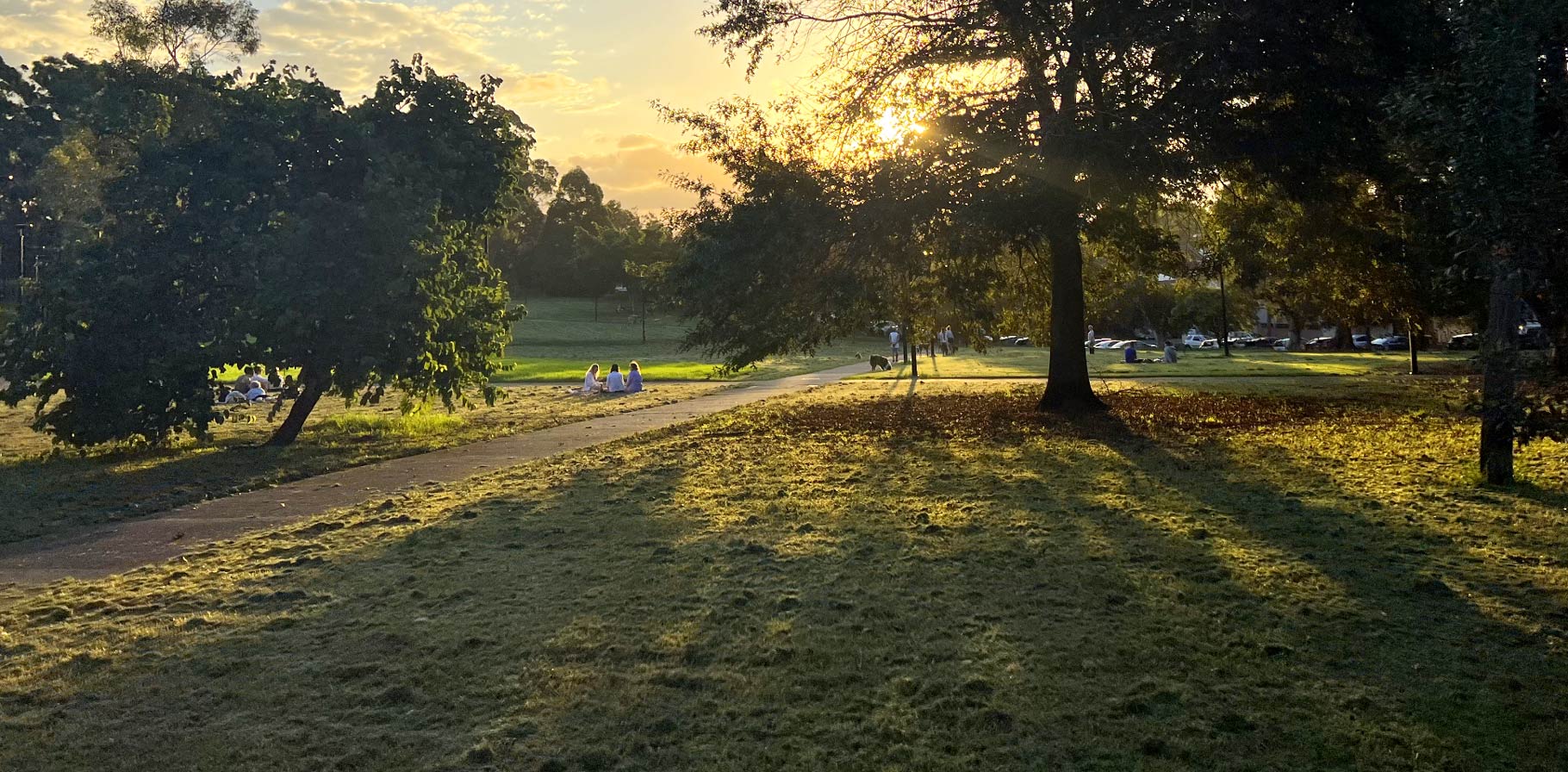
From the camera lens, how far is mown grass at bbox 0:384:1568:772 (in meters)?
3.88

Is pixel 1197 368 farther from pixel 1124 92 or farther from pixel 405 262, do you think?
pixel 405 262

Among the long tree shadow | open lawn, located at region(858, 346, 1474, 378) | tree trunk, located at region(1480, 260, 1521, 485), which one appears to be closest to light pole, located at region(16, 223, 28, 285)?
open lawn, located at region(858, 346, 1474, 378)

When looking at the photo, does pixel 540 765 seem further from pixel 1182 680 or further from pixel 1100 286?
pixel 1100 286

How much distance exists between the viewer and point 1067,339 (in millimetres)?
17938

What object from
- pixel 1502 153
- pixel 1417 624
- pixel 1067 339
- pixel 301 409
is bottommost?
pixel 1417 624

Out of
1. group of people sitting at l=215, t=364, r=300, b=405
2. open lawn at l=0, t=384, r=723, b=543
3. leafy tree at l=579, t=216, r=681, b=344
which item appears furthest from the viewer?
leafy tree at l=579, t=216, r=681, b=344

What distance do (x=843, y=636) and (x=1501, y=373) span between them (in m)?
5.91

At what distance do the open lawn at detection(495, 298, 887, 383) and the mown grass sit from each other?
61.3 ft

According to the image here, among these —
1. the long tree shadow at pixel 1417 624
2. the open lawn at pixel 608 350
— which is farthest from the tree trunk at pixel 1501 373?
the open lawn at pixel 608 350

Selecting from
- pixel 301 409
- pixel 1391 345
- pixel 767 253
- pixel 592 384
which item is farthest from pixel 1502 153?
pixel 1391 345

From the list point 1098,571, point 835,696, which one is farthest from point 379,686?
point 1098,571

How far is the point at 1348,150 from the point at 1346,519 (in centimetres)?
863

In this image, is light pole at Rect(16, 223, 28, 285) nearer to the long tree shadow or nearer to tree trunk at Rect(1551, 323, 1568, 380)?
the long tree shadow

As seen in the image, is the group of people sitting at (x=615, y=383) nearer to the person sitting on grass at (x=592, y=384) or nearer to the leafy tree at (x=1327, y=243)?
the person sitting on grass at (x=592, y=384)
